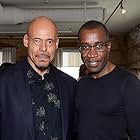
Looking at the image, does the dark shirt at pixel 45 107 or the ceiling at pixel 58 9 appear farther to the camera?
the ceiling at pixel 58 9

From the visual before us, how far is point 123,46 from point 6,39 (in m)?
3.25

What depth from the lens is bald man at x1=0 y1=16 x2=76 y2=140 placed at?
5.79 ft

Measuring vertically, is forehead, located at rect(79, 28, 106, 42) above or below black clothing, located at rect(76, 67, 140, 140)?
above

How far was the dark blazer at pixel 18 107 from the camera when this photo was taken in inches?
69.3

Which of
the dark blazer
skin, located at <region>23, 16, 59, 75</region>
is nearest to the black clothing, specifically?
the dark blazer

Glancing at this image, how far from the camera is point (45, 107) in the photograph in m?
1.84

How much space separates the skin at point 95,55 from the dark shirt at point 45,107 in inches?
10.1

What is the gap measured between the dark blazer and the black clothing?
11 cm

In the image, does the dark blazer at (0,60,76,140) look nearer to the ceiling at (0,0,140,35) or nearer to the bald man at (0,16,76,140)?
the bald man at (0,16,76,140)

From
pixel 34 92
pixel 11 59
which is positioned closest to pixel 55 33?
pixel 34 92

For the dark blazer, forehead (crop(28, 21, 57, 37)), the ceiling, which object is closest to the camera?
the dark blazer

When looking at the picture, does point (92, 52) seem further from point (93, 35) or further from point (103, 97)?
point (103, 97)

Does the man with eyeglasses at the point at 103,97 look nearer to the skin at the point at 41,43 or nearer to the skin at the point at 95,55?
the skin at the point at 95,55

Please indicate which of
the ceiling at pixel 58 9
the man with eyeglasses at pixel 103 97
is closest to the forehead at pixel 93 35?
the man with eyeglasses at pixel 103 97
